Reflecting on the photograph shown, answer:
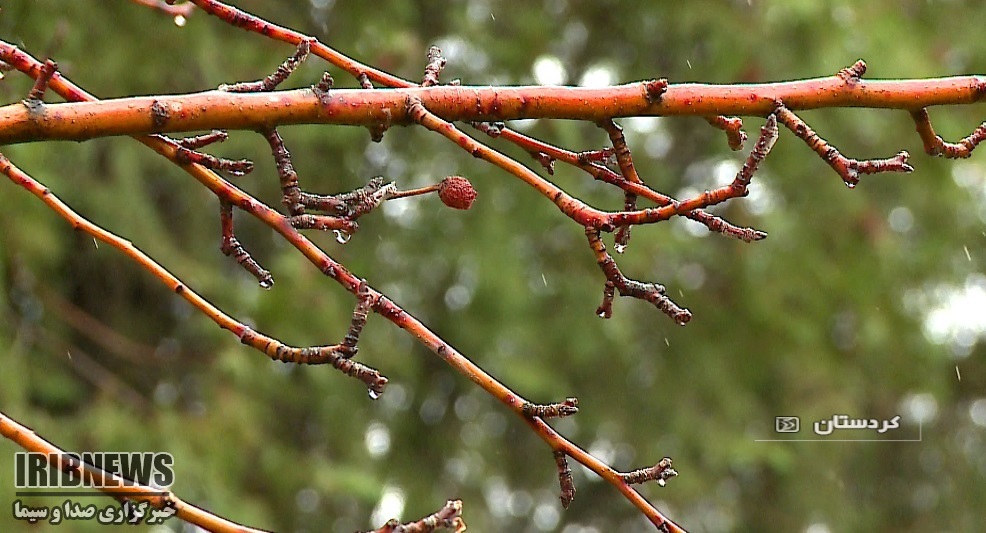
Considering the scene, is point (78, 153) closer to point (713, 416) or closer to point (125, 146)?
point (125, 146)

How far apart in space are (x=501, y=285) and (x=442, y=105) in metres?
3.72

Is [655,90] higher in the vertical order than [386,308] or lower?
higher

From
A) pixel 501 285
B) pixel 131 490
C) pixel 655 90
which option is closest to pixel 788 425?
pixel 501 285

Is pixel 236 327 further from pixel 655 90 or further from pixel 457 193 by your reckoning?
pixel 655 90

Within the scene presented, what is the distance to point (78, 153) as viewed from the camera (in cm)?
414

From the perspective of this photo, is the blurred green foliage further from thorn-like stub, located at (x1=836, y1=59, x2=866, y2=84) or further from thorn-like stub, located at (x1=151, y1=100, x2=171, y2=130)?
thorn-like stub, located at (x1=836, y1=59, x2=866, y2=84)

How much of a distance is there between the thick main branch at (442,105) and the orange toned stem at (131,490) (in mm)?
325

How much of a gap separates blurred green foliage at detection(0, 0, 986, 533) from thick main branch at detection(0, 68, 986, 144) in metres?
2.36

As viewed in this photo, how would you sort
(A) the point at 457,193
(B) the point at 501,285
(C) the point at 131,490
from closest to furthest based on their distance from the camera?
1. (C) the point at 131,490
2. (A) the point at 457,193
3. (B) the point at 501,285

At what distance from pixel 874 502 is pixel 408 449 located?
3324 mm

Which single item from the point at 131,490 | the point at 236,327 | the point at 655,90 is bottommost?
the point at 131,490

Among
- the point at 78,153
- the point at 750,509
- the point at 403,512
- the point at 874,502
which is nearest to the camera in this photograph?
the point at 78,153

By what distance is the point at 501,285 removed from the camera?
5.00 metres

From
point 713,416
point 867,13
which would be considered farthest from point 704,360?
point 867,13
